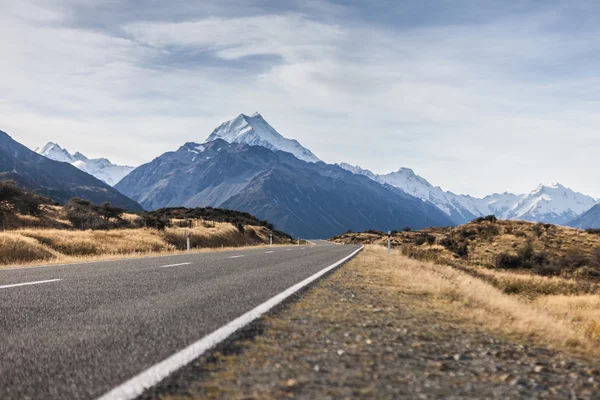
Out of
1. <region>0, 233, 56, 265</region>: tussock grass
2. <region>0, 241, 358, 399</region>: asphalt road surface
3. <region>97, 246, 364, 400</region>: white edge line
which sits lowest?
<region>0, 233, 56, 265</region>: tussock grass

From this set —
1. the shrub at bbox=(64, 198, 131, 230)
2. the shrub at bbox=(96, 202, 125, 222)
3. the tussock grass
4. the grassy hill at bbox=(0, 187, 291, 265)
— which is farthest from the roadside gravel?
the shrub at bbox=(96, 202, 125, 222)

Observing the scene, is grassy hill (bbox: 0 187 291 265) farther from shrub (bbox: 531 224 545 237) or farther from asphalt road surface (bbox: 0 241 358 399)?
shrub (bbox: 531 224 545 237)

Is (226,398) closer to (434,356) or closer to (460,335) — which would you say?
(434,356)

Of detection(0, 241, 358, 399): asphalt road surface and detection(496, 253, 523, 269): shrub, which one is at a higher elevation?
detection(0, 241, 358, 399): asphalt road surface

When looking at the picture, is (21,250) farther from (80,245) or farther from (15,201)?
(15,201)

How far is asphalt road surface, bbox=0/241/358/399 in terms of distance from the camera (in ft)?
10.3

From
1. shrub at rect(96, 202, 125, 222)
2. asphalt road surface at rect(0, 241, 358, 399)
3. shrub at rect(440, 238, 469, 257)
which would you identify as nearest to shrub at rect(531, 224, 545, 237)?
shrub at rect(440, 238, 469, 257)

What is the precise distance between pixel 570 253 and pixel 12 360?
134ft

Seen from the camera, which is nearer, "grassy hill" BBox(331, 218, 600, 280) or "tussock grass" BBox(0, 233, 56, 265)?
"tussock grass" BBox(0, 233, 56, 265)

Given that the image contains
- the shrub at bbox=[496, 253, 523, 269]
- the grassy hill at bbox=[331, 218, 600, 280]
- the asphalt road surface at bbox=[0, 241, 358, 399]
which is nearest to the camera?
the asphalt road surface at bbox=[0, 241, 358, 399]

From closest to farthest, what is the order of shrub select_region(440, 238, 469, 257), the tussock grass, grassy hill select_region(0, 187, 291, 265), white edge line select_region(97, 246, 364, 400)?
white edge line select_region(97, 246, 364, 400) < the tussock grass < grassy hill select_region(0, 187, 291, 265) < shrub select_region(440, 238, 469, 257)

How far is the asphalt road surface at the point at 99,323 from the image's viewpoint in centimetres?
315

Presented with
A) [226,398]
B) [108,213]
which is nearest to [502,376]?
[226,398]

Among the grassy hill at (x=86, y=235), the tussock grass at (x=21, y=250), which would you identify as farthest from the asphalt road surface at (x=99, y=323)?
the tussock grass at (x=21, y=250)
